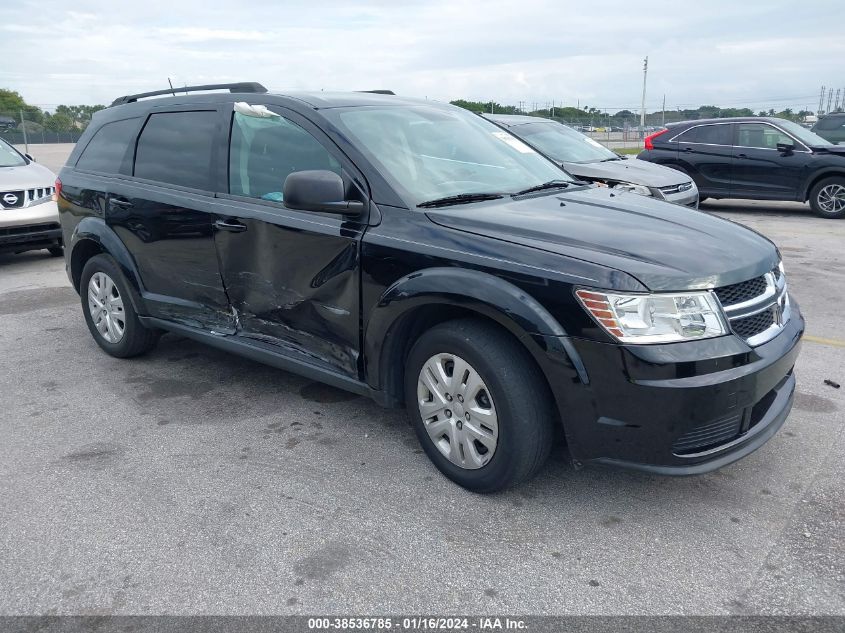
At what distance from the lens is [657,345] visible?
2775 mm

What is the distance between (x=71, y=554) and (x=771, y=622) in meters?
2.57

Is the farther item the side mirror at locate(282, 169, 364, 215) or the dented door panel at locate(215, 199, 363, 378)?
the dented door panel at locate(215, 199, 363, 378)

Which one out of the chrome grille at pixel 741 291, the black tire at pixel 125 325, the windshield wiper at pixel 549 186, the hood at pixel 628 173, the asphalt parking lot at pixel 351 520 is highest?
the windshield wiper at pixel 549 186

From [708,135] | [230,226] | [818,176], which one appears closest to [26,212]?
[230,226]

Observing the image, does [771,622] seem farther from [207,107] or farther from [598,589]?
[207,107]

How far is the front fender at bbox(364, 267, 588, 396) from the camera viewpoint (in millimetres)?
2900

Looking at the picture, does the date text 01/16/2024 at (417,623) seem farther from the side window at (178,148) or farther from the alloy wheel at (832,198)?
the alloy wheel at (832,198)

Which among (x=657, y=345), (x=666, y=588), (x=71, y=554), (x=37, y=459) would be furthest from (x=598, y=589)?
(x=37, y=459)

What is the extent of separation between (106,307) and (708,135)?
10.8 meters

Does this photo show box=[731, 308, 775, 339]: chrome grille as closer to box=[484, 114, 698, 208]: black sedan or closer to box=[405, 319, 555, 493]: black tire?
box=[405, 319, 555, 493]: black tire

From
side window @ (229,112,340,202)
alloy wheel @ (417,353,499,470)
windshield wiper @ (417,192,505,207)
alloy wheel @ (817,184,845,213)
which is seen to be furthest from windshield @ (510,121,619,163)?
alloy wheel @ (417,353,499,470)

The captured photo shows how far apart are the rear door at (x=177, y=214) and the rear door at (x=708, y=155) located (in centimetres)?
1029

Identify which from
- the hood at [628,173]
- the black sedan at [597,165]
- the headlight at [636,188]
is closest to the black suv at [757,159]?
the black sedan at [597,165]

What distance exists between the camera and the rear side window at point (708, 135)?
1267cm
